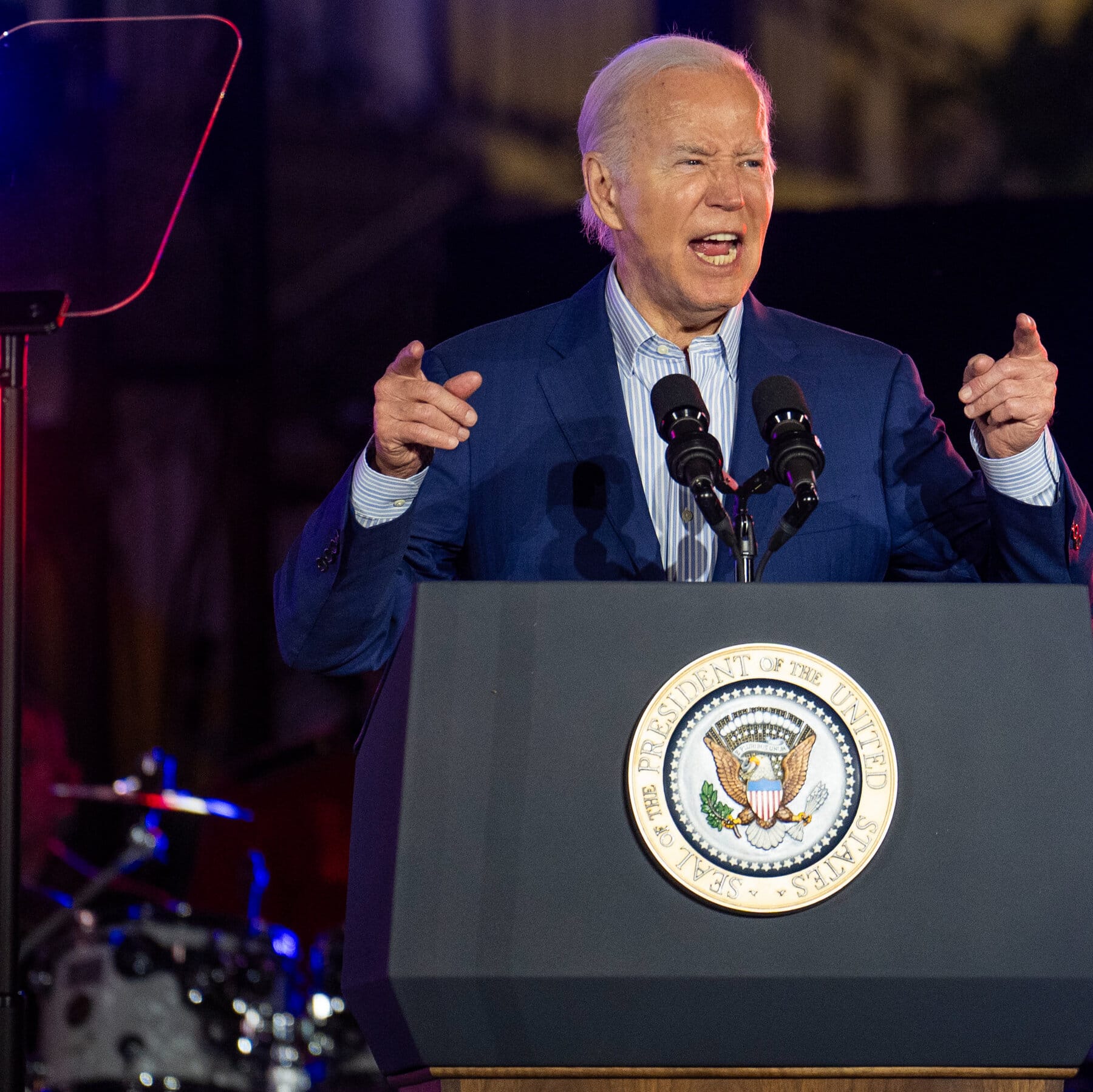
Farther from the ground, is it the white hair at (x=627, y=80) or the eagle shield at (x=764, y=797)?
the white hair at (x=627, y=80)

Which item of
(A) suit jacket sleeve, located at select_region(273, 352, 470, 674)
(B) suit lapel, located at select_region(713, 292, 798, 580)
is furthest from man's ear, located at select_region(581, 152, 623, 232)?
(A) suit jacket sleeve, located at select_region(273, 352, 470, 674)

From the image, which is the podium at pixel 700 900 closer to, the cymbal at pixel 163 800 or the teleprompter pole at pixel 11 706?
the teleprompter pole at pixel 11 706

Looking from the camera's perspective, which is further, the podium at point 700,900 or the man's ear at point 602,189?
the man's ear at point 602,189

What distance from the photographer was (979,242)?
310cm

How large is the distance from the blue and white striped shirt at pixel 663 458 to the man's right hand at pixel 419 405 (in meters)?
0.11

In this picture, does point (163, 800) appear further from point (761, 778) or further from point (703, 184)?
point (761, 778)

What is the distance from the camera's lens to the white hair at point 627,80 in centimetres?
193

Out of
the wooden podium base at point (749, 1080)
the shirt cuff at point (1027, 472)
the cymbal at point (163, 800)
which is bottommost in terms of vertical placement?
the cymbal at point (163, 800)

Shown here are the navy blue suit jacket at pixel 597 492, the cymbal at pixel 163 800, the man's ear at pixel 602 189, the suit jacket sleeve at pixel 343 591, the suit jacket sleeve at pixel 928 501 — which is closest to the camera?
the suit jacket sleeve at pixel 343 591

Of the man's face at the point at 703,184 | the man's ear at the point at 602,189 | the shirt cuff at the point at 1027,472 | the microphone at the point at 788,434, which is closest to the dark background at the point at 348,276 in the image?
the man's ear at the point at 602,189

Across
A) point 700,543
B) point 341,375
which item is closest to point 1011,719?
point 700,543

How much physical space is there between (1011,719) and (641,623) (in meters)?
0.31

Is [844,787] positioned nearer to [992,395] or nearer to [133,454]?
[992,395]

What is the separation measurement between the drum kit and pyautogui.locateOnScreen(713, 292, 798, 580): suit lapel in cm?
236
